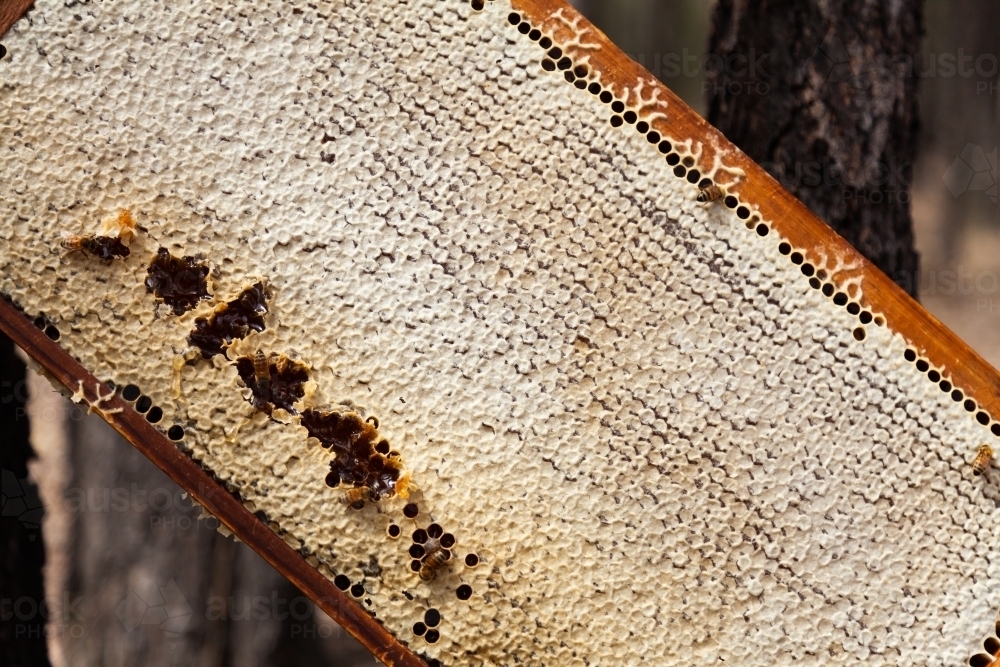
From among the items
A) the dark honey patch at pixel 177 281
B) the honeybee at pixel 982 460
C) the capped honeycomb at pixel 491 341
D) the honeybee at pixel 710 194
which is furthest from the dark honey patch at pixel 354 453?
the honeybee at pixel 982 460

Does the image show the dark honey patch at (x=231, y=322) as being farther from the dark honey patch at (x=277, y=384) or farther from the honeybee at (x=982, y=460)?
the honeybee at (x=982, y=460)

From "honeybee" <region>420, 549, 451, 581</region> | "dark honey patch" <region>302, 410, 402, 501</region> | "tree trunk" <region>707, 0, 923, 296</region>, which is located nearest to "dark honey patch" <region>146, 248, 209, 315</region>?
"dark honey patch" <region>302, 410, 402, 501</region>

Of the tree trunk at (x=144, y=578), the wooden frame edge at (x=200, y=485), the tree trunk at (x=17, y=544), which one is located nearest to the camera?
the wooden frame edge at (x=200, y=485)

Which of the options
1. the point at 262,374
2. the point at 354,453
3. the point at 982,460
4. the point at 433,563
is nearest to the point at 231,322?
the point at 262,374

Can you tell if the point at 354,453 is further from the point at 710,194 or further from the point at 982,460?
the point at 982,460

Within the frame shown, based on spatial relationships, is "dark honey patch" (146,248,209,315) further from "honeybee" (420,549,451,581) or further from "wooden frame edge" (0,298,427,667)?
"honeybee" (420,549,451,581)

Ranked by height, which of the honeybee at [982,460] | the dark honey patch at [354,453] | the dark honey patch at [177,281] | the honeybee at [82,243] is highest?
the honeybee at [982,460]
